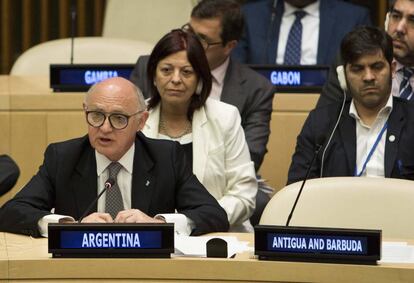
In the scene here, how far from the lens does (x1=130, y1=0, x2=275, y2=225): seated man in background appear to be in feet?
15.4

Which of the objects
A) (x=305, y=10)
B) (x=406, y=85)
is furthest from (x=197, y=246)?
(x=305, y=10)

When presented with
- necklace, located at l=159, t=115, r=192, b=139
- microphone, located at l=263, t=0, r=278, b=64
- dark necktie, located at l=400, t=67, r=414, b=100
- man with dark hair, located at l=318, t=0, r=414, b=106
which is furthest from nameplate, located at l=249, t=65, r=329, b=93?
necklace, located at l=159, t=115, r=192, b=139

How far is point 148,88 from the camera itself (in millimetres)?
4398

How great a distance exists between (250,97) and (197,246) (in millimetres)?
1802

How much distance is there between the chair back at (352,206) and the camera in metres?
3.45

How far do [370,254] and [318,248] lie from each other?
0.40ft

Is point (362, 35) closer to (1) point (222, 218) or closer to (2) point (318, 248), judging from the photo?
(1) point (222, 218)

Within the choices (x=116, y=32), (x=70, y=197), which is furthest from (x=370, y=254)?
(x=116, y=32)

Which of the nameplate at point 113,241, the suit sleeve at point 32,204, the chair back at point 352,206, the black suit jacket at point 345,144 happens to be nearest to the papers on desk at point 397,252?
the chair back at point 352,206

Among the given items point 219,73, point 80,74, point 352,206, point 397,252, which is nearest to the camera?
point 397,252

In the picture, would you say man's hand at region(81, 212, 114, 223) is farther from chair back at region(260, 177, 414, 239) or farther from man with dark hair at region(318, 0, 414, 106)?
man with dark hair at region(318, 0, 414, 106)

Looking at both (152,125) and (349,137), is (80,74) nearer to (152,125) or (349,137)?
(152,125)

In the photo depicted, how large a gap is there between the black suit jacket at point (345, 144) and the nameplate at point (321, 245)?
1.34 metres

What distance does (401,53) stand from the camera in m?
4.73
